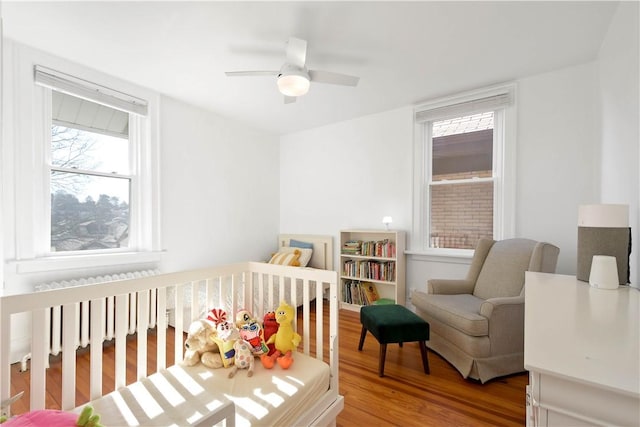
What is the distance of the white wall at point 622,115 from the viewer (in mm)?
1467

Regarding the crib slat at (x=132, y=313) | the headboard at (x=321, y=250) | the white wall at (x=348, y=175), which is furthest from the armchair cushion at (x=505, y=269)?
the crib slat at (x=132, y=313)

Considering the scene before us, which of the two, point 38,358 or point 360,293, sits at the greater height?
point 38,358

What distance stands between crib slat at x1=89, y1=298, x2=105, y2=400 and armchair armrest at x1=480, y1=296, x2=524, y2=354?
2.30 metres

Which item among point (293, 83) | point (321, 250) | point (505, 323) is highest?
point (293, 83)

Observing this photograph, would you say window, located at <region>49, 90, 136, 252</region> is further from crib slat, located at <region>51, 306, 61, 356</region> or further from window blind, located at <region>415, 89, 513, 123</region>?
window blind, located at <region>415, 89, 513, 123</region>

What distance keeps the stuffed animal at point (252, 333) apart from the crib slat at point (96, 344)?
662mm

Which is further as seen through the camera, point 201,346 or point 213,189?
point 213,189

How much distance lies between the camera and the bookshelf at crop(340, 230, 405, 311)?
3.19 m

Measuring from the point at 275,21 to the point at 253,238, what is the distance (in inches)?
111

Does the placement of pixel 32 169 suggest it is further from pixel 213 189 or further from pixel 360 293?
pixel 360 293

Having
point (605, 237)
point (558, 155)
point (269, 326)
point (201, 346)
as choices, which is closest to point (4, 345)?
point (201, 346)

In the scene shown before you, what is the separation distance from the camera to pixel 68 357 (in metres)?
1.22

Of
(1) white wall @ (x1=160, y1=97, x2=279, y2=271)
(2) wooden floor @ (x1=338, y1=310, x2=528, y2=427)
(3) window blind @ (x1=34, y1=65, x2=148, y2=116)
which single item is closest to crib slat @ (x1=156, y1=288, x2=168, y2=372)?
(2) wooden floor @ (x1=338, y1=310, x2=528, y2=427)

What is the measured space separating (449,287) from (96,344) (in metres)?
2.56
